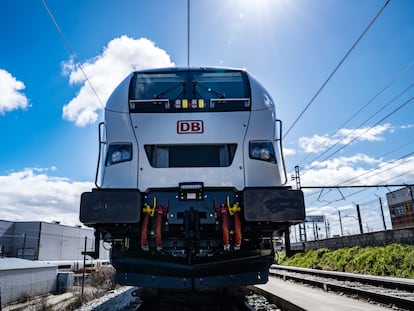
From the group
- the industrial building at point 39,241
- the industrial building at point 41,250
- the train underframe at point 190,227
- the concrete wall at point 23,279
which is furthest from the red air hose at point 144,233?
the industrial building at point 39,241

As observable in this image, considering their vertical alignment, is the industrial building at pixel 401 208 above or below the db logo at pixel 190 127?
above

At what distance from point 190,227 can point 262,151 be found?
52.7 inches

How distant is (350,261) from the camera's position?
60.5 ft

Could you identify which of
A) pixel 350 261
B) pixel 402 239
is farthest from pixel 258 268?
pixel 350 261

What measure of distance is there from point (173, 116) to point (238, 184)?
1.23m

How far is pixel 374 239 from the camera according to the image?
1838 centimetres

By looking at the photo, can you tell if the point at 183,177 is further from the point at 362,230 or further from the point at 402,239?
the point at 362,230

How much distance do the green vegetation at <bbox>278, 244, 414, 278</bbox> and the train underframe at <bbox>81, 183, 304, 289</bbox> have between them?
12.1 m

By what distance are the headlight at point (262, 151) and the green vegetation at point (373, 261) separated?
1196 centimetres

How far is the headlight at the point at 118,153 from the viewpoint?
418cm

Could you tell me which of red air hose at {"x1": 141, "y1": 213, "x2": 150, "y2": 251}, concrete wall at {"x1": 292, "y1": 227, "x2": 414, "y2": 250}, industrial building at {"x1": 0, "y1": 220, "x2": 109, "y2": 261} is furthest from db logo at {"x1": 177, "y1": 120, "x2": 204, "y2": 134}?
industrial building at {"x1": 0, "y1": 220, "x2": 109, "y2": 261}

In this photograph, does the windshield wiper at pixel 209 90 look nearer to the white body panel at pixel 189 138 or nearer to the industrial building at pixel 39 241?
the white body panel at pixel 189 138

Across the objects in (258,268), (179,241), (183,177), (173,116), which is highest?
(173,116)

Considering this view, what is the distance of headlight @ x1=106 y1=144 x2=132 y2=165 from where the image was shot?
418cm
